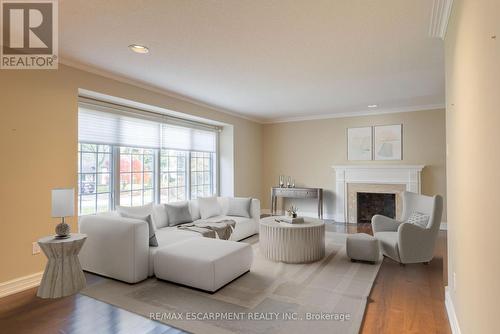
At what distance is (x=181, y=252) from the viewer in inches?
123

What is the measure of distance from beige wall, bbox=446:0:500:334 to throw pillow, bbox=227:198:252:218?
3.37 m

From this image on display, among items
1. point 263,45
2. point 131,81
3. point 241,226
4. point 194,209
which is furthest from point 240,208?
point 263,45

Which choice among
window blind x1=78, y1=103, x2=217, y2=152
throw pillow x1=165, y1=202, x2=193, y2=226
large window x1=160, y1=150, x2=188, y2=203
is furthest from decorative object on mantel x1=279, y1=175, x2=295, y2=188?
throw pillow x1=165, y1=202, x2=193, y2=226

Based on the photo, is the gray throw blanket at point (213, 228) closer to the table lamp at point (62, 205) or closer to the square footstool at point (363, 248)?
the table lamp at point (62, 205)

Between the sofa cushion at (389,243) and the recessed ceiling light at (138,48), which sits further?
the sofa cushion at (389,243)

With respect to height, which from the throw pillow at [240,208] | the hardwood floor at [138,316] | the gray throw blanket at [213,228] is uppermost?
the throw pillow at [240,208]

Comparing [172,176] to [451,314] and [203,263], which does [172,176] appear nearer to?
[203,263]

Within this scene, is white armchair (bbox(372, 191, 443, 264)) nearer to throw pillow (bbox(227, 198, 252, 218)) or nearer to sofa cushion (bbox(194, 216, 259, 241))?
sofa cushion (bbox(194, 216, 259, 241))

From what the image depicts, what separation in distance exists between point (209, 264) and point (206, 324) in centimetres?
62

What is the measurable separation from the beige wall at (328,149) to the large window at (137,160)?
6.28 feet

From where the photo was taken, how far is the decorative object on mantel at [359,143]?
6.34 metres

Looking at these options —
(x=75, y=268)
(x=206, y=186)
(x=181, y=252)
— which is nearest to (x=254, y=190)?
(x=206, y=186)

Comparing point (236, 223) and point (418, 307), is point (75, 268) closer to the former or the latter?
point (236, 223)

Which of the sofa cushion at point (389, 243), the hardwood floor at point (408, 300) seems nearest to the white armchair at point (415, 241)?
the sofa cushion at point (389, 243)
